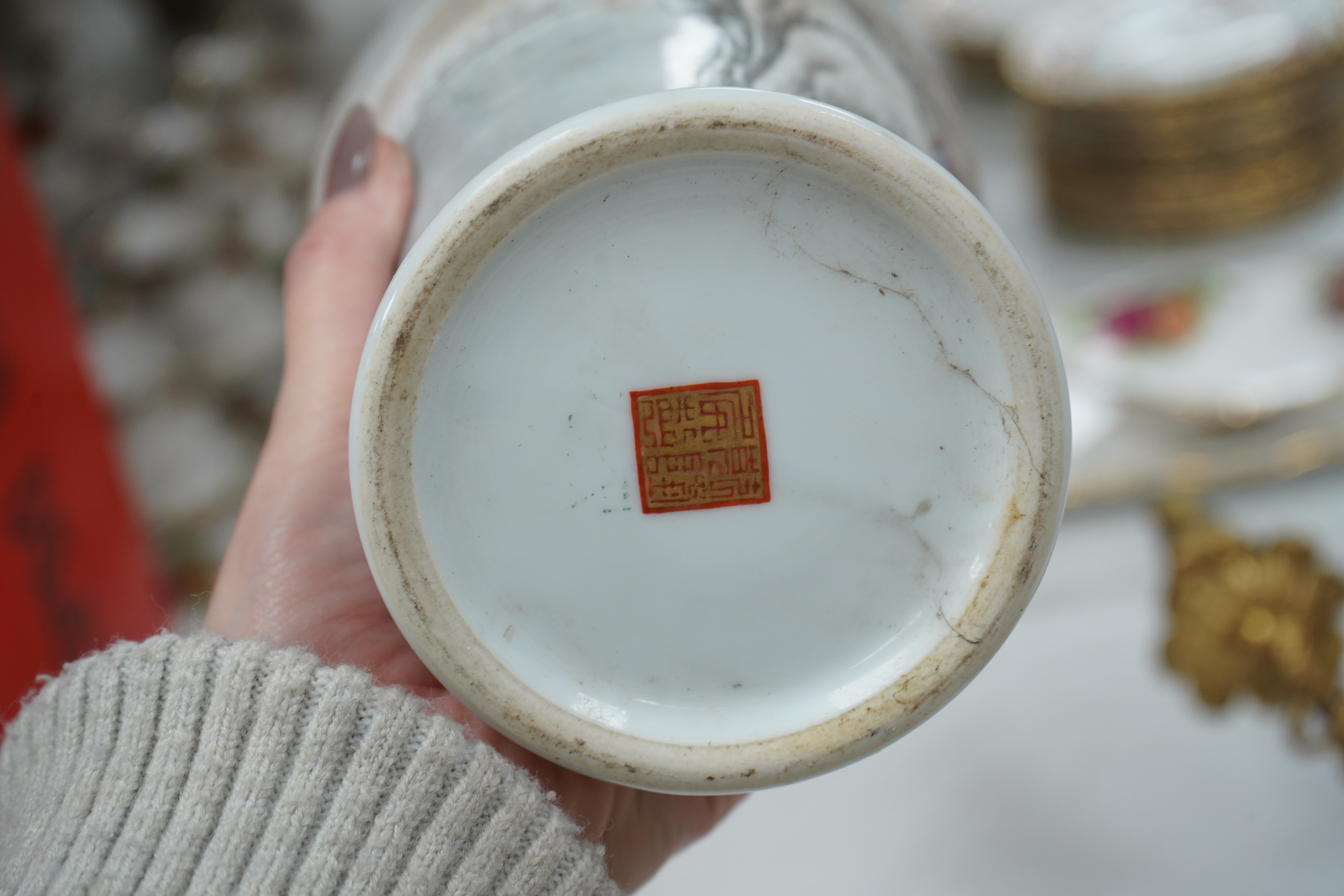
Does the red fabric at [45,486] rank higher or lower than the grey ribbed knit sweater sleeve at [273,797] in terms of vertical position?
higher

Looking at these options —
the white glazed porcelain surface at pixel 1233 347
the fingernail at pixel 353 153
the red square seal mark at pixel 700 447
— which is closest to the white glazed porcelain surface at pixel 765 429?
the red square seal mark at pixel 700 447

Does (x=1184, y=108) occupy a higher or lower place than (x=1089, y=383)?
higher

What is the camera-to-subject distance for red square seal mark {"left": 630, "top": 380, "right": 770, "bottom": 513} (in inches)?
12.8

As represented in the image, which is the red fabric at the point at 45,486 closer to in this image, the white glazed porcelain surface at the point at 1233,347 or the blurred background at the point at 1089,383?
the blurred background at the point at 1089,383


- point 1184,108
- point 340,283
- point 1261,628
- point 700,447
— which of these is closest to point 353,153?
point 340,283

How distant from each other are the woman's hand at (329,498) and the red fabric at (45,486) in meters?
0.18

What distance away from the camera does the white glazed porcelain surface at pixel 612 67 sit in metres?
0.35

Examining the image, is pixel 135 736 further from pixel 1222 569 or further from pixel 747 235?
pixel 1222 569

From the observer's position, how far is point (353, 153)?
42 cm

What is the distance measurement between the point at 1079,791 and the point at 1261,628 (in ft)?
0.52

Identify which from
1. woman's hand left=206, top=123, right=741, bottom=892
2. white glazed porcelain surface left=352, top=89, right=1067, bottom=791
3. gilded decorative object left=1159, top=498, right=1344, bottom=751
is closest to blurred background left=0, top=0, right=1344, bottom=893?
gilded decorative object left=1159, top=498, right=1344, bottom=751

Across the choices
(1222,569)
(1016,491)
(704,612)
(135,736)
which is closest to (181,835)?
(135,736)

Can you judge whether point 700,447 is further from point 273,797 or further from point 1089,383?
point 1089,383

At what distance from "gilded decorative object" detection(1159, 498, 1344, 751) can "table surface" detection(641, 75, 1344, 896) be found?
2.2 inches
